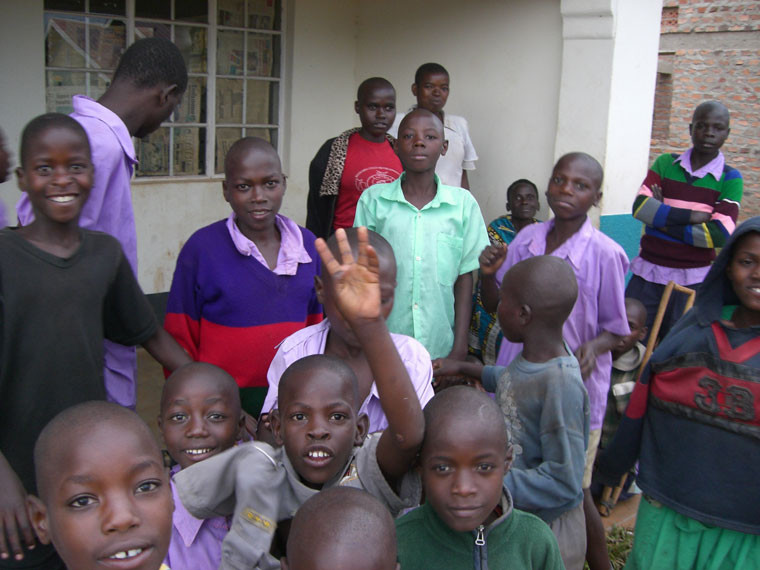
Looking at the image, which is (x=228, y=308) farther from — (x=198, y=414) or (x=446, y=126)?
(x=446, y=126)

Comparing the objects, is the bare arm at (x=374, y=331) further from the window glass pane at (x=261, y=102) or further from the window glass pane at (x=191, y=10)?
the window glass pane at (x=261, y=102)

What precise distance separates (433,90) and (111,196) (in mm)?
2906

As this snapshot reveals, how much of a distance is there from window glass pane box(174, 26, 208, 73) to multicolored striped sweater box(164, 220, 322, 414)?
3454mm

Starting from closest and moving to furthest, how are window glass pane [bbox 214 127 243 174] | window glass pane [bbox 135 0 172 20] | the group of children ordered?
the group of children → window glass pane [bbox 135 0 172 20] → window glass pane [bbox 214 127 243 174]

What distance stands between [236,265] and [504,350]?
45.7 inches

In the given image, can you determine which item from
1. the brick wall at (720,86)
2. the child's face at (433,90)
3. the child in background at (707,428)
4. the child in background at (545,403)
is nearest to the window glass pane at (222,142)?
the child's face at (433,90)

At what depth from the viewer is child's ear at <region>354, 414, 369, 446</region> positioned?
2047 mm

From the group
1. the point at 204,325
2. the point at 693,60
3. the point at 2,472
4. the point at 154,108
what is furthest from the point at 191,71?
the point at 693,60

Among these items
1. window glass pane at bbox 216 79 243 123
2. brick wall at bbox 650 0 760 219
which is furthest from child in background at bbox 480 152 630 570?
brick wall at bbox 650 0 760 219

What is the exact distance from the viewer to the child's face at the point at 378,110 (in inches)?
163

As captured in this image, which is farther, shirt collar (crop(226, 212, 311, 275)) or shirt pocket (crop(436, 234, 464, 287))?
shirt pocket (crop(436, 234, 464, 287))

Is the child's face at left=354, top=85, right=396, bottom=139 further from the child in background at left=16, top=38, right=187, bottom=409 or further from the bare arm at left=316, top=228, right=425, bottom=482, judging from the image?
the bare arm at left=316, top=228, right=425, bottom=482

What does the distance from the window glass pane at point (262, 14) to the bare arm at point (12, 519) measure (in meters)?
4.84

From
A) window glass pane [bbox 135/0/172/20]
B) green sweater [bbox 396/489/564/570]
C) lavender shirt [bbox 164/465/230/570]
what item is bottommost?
lavender shirt [bbox 164/465/230/570]
